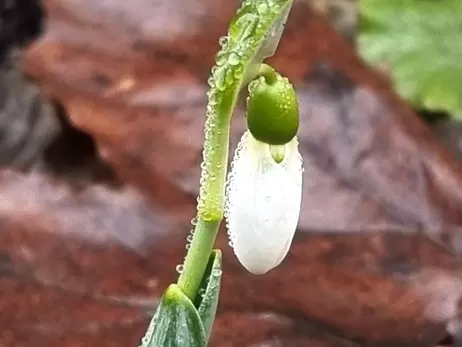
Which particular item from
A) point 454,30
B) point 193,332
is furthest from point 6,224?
point 454,30

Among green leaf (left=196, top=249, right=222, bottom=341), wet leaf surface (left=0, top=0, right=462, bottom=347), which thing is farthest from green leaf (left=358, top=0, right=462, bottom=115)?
green leaf (left=196, top=249, right=222, bottom=341)

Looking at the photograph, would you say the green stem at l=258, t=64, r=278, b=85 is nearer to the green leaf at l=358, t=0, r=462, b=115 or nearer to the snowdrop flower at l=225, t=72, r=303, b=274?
the snowdrop flower at l=225, t=72, r=303, b=274

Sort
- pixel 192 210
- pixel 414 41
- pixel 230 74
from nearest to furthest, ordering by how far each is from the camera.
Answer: pixel 230 74 → pixel 192 210 → pixel 414 41

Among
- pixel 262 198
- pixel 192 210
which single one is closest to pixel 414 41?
pixel 192 210

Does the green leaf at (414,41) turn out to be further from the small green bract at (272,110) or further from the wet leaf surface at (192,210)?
the small green bract at (272,110)

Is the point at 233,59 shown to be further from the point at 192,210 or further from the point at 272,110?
the point at 192,210

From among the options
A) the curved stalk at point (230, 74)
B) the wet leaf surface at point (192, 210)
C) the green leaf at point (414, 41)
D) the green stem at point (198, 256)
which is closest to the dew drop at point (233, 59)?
the curved stalk at point (230, 74)
